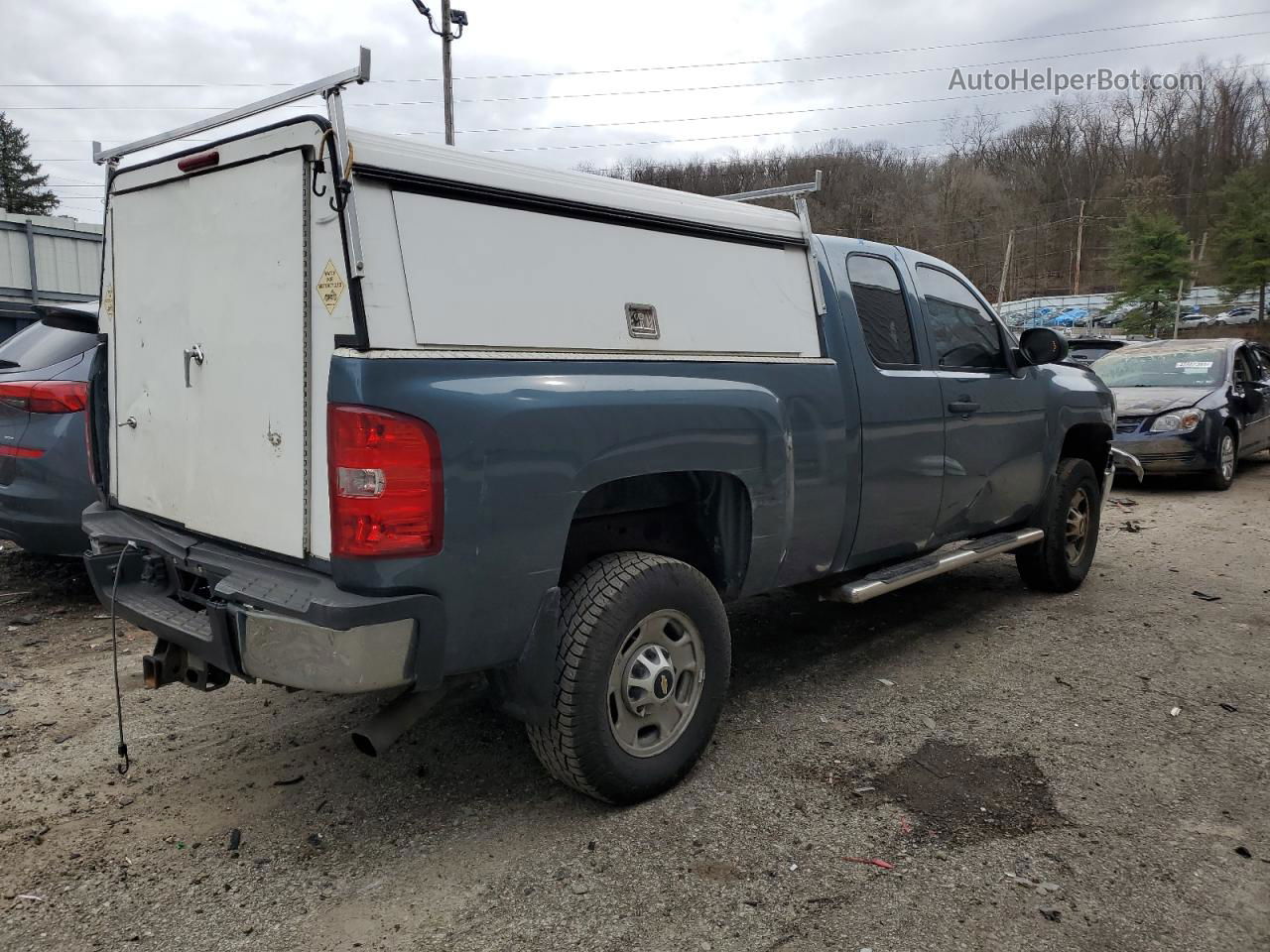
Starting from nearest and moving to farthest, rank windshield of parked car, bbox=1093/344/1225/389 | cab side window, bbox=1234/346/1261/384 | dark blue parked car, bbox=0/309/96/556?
dark blue parked car, bbox=0/309/96/556 → windshield of parked car, bbox=1093/344/1225/389 → cab side window, bbox=1234/346/1261/384

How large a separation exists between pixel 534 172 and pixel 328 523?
129 cm

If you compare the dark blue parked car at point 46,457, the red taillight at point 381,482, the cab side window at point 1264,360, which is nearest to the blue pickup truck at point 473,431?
the red taillight at point 381,482

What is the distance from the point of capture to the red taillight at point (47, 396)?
16.4ft

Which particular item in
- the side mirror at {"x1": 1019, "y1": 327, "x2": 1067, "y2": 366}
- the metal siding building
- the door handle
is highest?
the metal siding building

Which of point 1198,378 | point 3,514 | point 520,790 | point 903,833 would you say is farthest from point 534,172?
point 1198,378

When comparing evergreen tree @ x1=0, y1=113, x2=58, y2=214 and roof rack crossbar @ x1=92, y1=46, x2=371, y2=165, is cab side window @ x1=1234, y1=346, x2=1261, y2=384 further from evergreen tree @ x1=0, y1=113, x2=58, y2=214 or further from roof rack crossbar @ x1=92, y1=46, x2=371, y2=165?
evergreen tree @ x1=0, y1=113, x2=58, y2=214

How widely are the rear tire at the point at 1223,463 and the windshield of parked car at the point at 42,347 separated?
10.6 m

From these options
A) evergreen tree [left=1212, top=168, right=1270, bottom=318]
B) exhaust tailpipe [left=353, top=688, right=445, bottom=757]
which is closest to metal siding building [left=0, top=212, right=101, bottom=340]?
exhaust tailpipe [left=353, top=688, right=445, bottom=757]

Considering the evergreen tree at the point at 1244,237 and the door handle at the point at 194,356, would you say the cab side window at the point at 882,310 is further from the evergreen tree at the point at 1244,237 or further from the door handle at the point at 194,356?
the evergreen tree at the point at 1244,237

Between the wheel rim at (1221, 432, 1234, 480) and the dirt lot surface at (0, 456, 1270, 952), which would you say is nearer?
the dirt lot surface at (0, 456, 1270, 952)

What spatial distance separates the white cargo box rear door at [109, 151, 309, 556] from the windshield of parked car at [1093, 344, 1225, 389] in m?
10.7

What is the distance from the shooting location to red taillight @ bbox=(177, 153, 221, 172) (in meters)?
2.97

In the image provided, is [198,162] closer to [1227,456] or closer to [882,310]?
[882,310]

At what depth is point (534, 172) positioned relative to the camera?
2943 millimetres
